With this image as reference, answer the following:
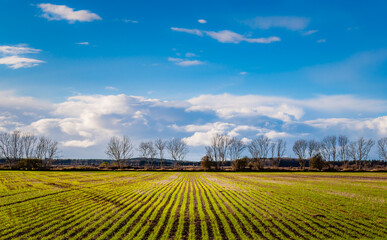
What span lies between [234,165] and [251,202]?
9138 centimetres

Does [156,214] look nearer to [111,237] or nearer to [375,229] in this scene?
[111,237]

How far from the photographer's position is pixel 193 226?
17344 mm

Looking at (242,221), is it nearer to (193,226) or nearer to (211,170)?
(193,226)

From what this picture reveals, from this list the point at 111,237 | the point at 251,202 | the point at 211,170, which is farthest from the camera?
the point at 211,170

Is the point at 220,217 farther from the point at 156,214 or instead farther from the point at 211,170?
the point at 211,170

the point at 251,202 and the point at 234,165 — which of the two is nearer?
the point at 251,202

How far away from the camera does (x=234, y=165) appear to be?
378ft

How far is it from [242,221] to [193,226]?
140 inches

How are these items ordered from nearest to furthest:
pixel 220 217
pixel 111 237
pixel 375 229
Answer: pixel 111 237 → pixel 375 229 → pixel 220 217

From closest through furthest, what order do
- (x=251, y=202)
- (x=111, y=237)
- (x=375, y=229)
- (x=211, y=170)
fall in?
(x=111, y=237), (x=375, y=229), (x=251, y=202), (x=211, y=170)

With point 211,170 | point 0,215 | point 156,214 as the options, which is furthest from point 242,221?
point 211,170

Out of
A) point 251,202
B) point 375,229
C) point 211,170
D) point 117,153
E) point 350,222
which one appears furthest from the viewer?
point 117,153

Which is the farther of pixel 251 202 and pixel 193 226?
pixel 251 202

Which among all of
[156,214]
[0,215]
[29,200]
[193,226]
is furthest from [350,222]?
[29,200]
